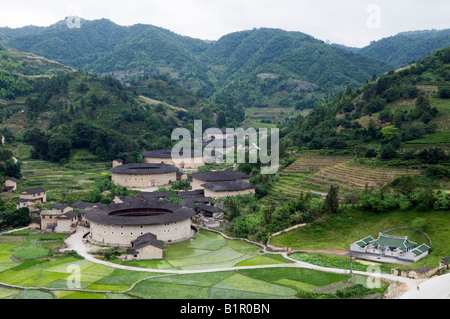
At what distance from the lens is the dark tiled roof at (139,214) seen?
30.0m

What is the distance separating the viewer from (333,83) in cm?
11956

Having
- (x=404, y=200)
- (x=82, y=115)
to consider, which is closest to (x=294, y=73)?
(x=82, y=115)

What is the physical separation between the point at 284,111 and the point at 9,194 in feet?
233

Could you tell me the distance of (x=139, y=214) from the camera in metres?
33.5

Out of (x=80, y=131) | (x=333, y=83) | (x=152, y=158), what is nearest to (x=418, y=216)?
(x=152, y=158)

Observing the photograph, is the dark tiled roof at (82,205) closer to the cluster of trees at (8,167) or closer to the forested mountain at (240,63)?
the cluster of trees at (8,167)

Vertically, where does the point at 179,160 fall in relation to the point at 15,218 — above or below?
above

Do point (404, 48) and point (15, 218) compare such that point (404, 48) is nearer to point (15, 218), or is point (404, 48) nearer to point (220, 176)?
point (220, 176)

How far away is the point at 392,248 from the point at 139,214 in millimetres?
17436

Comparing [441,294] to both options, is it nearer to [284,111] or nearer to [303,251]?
[303,251]

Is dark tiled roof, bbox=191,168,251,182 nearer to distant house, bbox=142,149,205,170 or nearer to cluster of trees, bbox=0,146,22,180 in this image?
distant house, bbox=142,149,205,170

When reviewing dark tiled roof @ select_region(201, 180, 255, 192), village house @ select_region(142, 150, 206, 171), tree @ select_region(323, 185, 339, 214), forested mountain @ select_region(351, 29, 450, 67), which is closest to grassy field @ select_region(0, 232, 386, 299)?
tree @ select_region(323, 185, 339, 214)

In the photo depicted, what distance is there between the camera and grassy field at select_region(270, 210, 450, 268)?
26.3m
